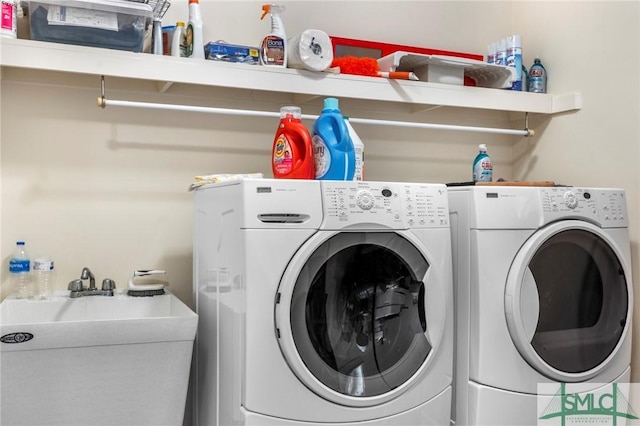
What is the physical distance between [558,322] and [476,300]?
0.35 m

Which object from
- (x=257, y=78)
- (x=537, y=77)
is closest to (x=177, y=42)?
(x=257, y=78)

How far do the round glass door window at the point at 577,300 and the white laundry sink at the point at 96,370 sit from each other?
4.04 ft

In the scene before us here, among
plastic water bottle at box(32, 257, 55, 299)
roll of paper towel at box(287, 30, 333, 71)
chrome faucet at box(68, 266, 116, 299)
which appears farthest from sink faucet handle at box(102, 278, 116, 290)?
roll of paper towel at box(287, 30, 333, 71)

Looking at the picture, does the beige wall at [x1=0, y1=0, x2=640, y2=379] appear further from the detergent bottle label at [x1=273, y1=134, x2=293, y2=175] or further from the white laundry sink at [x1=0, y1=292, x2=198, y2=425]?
the detergent bottle label at [x1=273, y1=134, x2=293, y2=175]

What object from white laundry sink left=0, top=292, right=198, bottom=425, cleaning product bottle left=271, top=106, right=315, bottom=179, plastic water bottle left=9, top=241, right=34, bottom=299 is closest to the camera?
white laundry sink left=0, top=292, right=198, bottom=425

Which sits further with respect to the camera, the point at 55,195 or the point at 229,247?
the point at 55,195

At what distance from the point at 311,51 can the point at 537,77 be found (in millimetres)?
1189

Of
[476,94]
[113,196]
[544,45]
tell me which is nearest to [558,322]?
[476,94]

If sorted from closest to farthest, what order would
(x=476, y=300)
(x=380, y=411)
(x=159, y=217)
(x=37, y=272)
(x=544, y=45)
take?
(x=380, y=411) → (x=476, y=300) → (x=37, y=272) → (x=159, y=217) → (x=544, y=45)

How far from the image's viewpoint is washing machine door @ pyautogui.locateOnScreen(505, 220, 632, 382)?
212 centimetres

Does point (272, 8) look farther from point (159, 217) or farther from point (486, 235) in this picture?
point (486, 235)

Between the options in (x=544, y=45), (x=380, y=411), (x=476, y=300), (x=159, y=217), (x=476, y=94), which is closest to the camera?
(x=380, y=411)

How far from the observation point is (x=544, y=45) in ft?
9.73

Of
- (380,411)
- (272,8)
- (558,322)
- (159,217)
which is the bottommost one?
(380,411)
